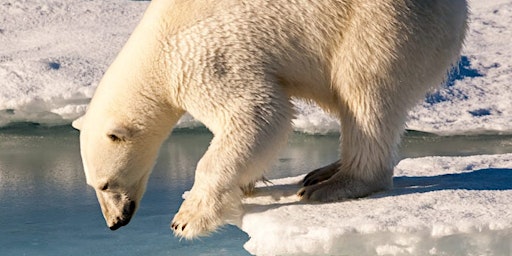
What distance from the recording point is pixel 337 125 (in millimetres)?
7180

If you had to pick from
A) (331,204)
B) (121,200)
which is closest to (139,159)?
(121,200)

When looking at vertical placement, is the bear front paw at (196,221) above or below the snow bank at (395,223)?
below

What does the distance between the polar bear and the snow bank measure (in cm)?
16

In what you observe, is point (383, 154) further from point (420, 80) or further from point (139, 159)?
point (139, 159)

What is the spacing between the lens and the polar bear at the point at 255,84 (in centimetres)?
407

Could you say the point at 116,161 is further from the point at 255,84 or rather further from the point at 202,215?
the point at 255,84

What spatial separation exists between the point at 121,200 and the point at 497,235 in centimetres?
164

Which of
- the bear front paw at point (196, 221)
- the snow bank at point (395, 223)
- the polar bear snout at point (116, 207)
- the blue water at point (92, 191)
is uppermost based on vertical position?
the snow bank at point (395, 223)

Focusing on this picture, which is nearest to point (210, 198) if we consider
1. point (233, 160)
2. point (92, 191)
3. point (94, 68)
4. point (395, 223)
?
point (233, 160)

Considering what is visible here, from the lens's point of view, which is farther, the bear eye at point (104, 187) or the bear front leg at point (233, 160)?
the bear eye at point (104, 187)

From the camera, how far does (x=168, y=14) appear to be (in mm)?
4250

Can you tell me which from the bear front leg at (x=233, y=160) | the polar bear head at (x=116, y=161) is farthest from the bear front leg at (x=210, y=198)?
the polar bear head at (x=116, y=161)

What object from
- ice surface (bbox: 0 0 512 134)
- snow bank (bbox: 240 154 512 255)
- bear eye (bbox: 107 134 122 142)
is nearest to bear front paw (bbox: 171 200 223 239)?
snow bank (bbox: 240 154 512 255)

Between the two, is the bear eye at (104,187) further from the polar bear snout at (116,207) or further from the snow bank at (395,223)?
the snow bank at (395,223)
